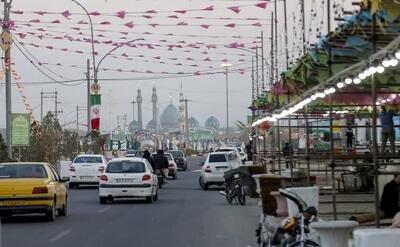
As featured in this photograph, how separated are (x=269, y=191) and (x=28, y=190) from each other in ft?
19.9

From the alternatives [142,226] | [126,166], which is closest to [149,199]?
[126,166]

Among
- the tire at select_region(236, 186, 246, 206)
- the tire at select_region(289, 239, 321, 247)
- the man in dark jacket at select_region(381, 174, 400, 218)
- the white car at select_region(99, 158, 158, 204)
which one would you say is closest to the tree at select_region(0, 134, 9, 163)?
the white car at select_region(99, 158, 158, 204)

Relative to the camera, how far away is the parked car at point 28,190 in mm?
20938

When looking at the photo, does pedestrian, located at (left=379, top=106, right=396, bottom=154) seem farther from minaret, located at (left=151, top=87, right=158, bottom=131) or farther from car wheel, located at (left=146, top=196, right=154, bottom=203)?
minaret, located at (left=151, top=87, right=158, bottom=131)

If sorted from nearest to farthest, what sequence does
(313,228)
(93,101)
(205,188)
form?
(313,228)
(205,188)
(93,101)

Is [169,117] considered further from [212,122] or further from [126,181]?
[126,181]

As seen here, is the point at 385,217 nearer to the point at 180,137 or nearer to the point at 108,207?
the point at 108,207

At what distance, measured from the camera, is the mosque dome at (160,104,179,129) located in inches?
6756

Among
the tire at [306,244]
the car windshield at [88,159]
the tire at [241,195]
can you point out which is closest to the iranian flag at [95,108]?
the car windshield at [88,159]

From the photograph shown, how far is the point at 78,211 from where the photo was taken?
83.1 ft

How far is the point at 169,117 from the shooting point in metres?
175

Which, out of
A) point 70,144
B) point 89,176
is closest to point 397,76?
point 89,176

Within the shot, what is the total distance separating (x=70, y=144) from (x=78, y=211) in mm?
33694

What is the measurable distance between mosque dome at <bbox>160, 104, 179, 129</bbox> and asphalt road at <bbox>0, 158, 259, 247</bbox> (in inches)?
5581
